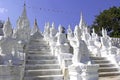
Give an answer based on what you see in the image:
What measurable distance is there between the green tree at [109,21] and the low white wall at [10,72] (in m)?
22.4

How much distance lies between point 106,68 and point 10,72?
527cm

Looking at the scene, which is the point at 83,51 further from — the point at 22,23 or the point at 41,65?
the point at 22,23

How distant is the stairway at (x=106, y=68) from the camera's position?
10086 mm

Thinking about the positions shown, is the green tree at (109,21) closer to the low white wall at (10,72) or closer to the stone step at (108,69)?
the stone step at (108,69)

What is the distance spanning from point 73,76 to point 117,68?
4187 mm

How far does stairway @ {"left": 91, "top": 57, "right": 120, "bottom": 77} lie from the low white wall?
12.3 ft

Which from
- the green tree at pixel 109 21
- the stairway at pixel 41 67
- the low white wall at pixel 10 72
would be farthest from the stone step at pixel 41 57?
the green tree at pixel 109 21

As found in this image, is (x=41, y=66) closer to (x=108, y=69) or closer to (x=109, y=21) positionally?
(x=108, y=69)

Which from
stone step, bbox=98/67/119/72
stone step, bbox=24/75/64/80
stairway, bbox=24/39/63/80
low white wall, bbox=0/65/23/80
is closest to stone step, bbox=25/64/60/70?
stairway, bbox=24/39/63/80

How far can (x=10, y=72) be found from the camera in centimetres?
694

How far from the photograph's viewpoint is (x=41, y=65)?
30.0ft

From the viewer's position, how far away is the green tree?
1149 inches

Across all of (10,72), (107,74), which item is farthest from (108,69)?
(10,72)

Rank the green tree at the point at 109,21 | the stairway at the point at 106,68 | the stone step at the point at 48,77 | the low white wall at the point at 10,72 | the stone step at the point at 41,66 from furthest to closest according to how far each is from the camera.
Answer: the green tree at the point at 109,21
the stairway at the point at 106,68
the stone step at the point at 41,66
the stone step at the point at 48,77
the low white wall at the point at 10,72
